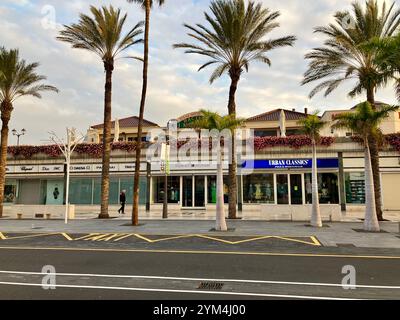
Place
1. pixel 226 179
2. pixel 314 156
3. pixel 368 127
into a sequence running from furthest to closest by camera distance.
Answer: pixel 226 179 < pixel 314 156 < pixel 368 127

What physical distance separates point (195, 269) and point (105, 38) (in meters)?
17.6

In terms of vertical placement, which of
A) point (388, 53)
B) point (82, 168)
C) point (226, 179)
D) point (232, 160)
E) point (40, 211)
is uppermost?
point (388, 53)

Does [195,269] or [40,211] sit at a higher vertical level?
[40,211]

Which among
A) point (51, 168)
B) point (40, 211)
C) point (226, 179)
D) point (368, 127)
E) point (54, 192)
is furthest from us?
point (54, 192)

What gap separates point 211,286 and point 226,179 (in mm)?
21446

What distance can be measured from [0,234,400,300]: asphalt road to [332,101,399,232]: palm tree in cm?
440

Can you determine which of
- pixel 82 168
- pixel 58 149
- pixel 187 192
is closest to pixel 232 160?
pixel 187 192

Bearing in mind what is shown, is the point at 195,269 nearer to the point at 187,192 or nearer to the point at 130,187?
the point at 187,192

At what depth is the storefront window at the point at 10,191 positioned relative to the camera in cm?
3316

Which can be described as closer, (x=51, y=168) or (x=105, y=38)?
(x=105, y=38)

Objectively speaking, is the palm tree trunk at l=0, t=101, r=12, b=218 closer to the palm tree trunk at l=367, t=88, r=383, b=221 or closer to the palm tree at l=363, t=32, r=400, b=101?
the palm tree at l=363, t=32, r=400, b=101

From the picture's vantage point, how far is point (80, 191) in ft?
102

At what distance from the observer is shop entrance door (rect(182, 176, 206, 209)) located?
2905 centimetres

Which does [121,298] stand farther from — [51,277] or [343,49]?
[343,49]
